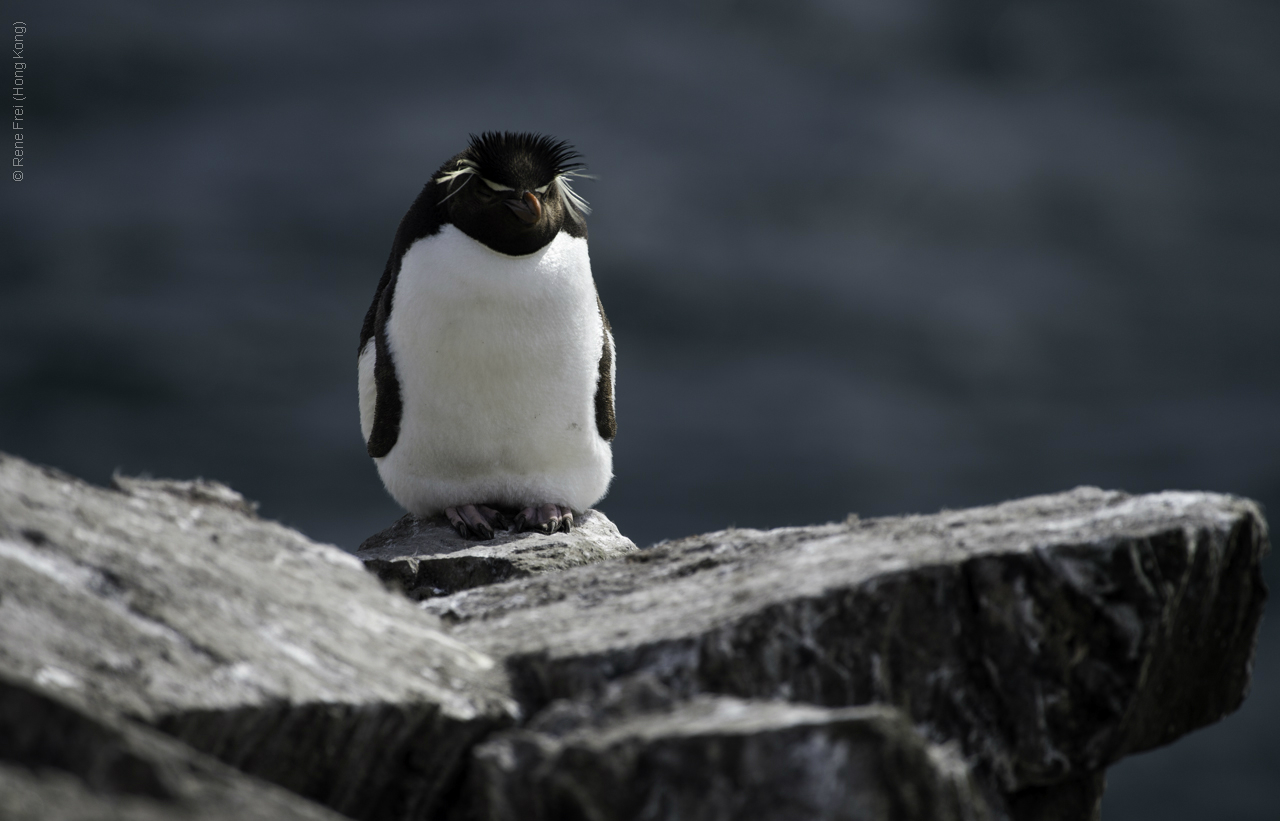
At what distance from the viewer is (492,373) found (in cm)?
600

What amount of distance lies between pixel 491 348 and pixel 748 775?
415cm

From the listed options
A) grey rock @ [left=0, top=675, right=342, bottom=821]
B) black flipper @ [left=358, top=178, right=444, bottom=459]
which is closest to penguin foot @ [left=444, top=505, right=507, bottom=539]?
black flipper @ [left=358, top=178, right=444, bottom=459]

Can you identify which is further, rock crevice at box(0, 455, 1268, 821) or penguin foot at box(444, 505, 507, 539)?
penguin foot at box(444, 505, 507, 539)

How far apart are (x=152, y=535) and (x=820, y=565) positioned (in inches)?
59.0

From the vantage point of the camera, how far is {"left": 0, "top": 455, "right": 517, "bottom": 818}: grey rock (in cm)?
220

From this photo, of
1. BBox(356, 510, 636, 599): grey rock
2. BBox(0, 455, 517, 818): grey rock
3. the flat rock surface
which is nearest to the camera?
BBox(0, 455, 517, 818): grey rock

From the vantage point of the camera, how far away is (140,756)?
174 cm

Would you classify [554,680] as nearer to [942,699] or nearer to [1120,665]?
[942,699]

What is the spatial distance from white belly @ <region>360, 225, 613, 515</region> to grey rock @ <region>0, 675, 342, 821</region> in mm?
4124

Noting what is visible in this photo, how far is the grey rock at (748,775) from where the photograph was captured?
1.97 m

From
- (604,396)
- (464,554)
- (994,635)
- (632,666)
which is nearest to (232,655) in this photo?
(632,666)

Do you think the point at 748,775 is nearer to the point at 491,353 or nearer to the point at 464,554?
the point at 464,554

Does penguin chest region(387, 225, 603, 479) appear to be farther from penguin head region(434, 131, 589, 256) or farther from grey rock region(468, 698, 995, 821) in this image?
grey rock region(468, 698, 995, 821)

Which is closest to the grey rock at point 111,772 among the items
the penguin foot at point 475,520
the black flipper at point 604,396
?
the penguin foot at point 475,520
